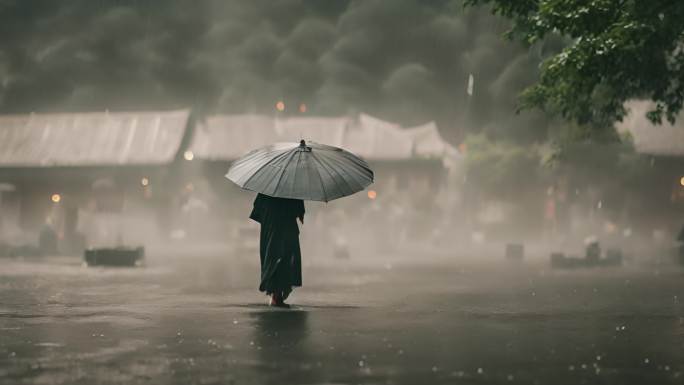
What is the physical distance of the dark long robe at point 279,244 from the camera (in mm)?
14000

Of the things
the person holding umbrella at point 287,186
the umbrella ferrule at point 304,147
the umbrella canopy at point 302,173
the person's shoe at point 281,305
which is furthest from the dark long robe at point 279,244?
the umbrella ferrule at point 304,147

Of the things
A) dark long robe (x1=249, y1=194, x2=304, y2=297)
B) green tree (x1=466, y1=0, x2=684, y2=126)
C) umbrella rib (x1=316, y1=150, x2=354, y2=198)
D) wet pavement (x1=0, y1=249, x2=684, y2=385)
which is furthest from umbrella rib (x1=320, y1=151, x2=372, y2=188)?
green tree (x1=466, y1=0, x2=684, y2=126)

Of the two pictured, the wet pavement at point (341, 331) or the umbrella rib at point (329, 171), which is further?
the umbrella rib at point (329, 171)

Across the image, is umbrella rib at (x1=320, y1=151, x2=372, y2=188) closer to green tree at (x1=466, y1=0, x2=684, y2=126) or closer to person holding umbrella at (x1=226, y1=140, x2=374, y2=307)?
person holding umbrella at (x1=226, y1=140, x2=374, y2=307)

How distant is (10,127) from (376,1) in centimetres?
3726

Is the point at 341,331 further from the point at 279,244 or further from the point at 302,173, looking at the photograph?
the point at 279,244

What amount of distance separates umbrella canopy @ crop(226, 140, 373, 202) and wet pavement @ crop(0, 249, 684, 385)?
1.70m

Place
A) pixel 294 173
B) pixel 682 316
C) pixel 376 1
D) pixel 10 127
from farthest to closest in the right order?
1. pixel 376 1
2. pixel 10 127
3. pixel 682 316
4. pixel 294 173

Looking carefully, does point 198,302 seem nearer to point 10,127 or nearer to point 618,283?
point 618,283

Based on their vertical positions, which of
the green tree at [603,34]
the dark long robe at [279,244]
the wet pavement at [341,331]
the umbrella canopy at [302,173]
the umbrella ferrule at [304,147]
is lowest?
the wet pavement at [341,331]

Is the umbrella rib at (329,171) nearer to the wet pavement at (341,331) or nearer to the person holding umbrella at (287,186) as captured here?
the person holding umbrella at (287,186)

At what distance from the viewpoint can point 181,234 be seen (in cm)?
5359

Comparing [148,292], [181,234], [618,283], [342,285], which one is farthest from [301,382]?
[181,234]

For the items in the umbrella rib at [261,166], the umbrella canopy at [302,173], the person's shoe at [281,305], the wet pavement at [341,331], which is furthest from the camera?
the person's shoe at [281,305]
